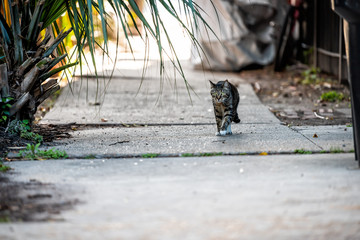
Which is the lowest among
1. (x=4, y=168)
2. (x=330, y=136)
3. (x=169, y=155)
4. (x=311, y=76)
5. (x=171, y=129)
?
(x=311, y=76)

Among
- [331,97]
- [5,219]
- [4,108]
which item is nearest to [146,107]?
[331,97]

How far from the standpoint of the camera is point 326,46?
38.5ft

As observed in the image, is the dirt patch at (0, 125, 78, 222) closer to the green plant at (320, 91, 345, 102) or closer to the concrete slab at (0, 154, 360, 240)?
the concrete slab at (0, 154, 360, 240)

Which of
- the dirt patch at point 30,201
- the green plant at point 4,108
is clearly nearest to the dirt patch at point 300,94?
the green plant at point 4,108

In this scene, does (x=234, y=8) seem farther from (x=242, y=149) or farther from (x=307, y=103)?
(x=242, y=149)

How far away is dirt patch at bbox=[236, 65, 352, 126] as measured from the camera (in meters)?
7.77

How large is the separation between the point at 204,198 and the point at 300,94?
6.44 metres

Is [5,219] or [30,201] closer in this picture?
[5,219]

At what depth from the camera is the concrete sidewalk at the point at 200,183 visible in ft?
10.6

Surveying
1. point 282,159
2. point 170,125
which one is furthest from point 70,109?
point 282,159

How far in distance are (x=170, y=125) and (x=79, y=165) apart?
8.45ft

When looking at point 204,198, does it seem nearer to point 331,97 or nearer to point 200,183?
point 200,183

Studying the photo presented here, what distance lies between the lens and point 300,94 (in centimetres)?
985

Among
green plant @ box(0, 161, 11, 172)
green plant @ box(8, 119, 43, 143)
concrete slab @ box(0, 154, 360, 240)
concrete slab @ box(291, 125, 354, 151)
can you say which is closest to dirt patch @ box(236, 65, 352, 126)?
concrete slab @ box(291, 125, 354, 151)
